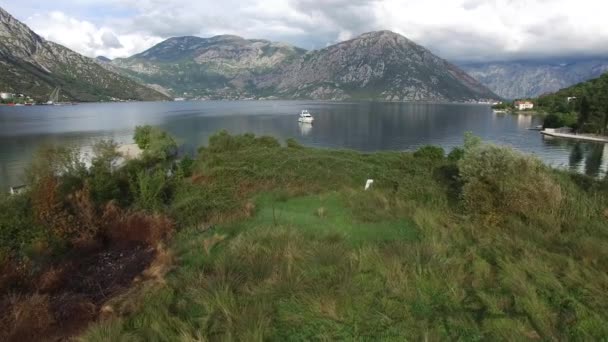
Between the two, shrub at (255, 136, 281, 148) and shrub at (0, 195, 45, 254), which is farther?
shrub at (255, 136, 281, 148)

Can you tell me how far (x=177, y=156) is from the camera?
5031cm

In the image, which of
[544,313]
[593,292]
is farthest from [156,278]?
[593,292]

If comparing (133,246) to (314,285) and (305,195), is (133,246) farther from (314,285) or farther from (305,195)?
(305,195)

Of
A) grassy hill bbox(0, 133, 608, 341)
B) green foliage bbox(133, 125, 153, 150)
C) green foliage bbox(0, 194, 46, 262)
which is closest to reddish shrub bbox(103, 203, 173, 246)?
grassy hill bbox(0, 133, 608, 341)

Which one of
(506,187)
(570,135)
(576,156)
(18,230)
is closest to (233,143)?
(18,230)

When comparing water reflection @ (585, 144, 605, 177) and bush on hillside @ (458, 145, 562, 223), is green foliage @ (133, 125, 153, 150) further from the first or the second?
water reflection @ (585, 144, 605, 177)

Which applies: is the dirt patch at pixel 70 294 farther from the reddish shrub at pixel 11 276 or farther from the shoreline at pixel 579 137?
the shoreline at pixel 579 137

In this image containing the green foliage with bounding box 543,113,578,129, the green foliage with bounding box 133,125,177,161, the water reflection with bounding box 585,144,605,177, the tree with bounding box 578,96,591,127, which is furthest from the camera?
the green foliage with bounding box 543,113,578,129

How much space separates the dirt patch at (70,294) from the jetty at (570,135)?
8144 cm

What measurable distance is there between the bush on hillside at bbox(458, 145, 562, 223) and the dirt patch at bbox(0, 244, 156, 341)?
785cm

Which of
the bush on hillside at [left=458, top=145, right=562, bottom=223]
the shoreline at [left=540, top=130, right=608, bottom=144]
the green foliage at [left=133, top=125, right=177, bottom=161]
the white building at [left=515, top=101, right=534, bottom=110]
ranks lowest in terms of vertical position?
the shoreline at [left=540, top=130, right=608, bottom=144]

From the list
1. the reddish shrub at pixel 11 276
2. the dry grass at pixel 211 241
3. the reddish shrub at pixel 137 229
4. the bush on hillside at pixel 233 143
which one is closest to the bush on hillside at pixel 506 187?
the dry grass at pixel 211 241

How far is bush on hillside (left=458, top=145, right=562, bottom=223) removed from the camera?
8375mm

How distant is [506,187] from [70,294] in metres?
9.45
